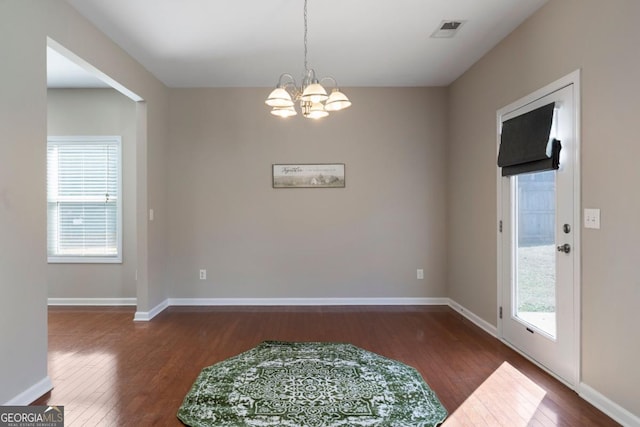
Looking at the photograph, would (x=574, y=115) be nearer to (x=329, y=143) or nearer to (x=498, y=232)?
(x=498, y=232)

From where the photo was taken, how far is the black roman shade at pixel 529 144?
263cm

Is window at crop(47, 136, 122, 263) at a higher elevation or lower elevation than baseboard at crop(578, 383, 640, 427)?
higher

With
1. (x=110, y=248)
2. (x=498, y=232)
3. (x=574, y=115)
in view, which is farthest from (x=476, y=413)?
(x=110, y=248)

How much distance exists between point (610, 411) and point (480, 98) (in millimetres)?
2931

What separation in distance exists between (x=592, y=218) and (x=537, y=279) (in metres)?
0.79

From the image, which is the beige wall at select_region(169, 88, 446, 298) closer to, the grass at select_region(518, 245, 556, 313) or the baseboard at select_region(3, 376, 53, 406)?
the grass at select_region(518, 245, 556, 313)

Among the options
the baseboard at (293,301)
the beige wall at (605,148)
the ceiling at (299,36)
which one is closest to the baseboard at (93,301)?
the baseboard at (293,301)

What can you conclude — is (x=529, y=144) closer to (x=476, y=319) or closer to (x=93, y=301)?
(x=476, y=319)

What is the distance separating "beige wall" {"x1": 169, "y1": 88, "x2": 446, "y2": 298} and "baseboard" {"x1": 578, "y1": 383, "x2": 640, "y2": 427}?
2.43 meters

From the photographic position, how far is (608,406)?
217 cm

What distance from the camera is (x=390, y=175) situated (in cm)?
471

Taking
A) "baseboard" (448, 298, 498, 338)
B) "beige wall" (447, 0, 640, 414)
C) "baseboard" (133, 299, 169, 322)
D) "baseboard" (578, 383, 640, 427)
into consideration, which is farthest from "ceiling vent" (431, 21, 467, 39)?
"baseboard" (133, 299, 169, 322)

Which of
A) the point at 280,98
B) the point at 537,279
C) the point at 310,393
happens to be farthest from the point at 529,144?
the point at 310,393

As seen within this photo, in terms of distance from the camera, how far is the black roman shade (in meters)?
2.63
